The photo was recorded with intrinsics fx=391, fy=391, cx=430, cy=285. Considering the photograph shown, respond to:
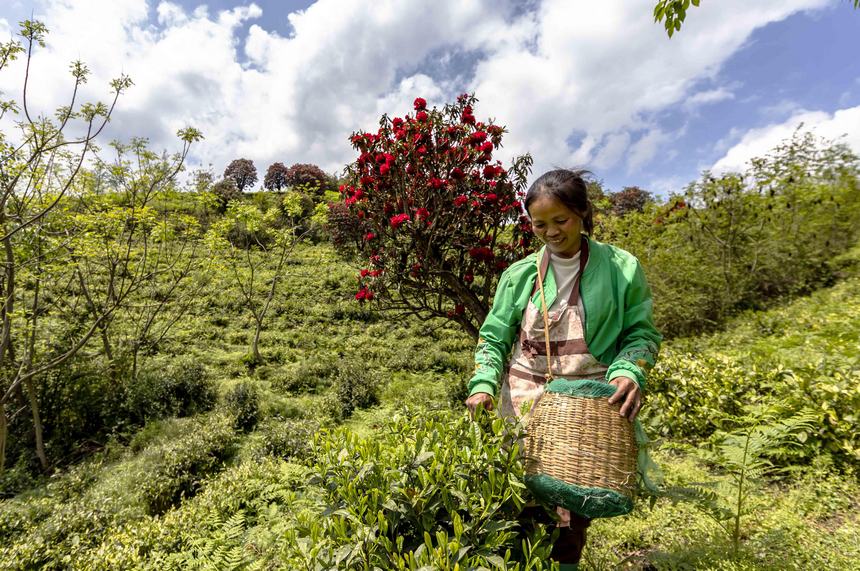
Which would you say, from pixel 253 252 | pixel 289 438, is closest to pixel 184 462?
pixel 289 438

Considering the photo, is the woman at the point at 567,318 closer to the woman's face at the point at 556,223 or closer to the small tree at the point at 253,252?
the woman's face at the point at 556,223

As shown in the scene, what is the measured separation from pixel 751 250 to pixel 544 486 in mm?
9989

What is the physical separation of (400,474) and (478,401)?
1.25 ft

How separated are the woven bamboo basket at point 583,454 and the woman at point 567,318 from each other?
0.16 m

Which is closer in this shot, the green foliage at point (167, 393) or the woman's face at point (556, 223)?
the woman's face at point (556, 223)

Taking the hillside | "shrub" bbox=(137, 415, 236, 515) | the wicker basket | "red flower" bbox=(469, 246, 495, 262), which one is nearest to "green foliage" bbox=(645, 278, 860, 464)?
the hillside

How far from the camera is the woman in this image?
5.02 feet

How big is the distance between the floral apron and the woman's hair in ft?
0.66

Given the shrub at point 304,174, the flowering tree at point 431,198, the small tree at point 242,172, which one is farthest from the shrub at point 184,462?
the small tree at point 242,172

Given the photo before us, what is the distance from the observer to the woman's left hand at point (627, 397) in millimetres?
1304

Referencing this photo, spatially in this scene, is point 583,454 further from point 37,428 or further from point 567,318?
point 37,428

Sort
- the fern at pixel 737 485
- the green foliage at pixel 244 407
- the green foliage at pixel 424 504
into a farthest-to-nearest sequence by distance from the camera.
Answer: the green foliage at pixel 244 407 → the fern at pixel 737 485 → the green foliage at pixel 424 504

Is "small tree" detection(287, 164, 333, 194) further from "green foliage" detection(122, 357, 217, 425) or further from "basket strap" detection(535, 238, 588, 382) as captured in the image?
"basket strap" detection(535, 238, 588, 382)

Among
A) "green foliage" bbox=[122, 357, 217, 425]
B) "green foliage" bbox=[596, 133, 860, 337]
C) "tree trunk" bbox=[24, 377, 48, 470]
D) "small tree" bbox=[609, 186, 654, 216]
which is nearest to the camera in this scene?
"tree trunk" bbox=[24, 377, 48, 470]
